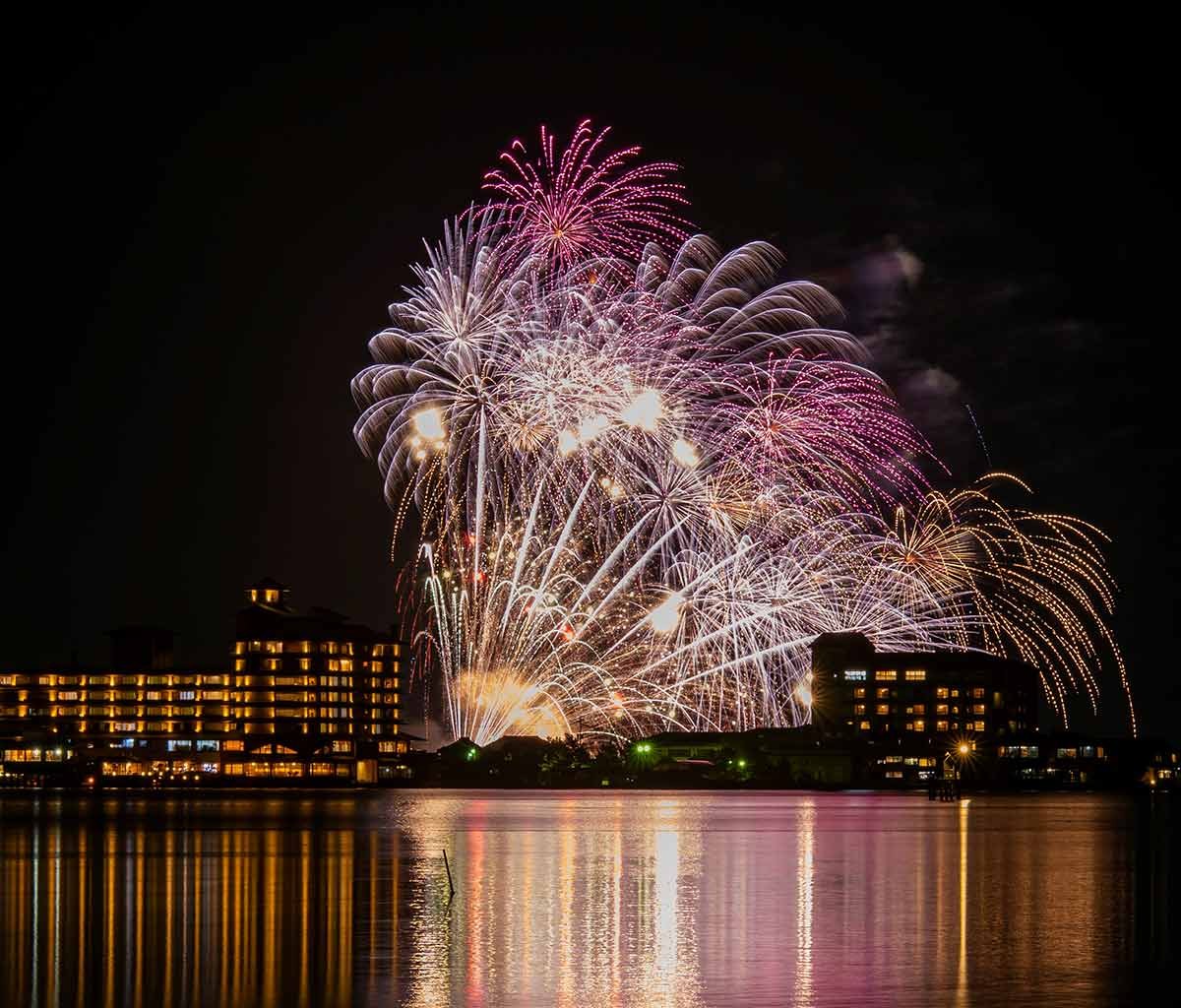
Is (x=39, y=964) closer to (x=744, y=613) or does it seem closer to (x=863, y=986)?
(x=863, y=986)

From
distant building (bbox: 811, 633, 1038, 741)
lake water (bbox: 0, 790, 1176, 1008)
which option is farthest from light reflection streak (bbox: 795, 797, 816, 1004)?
distant building (bbox: 811, 633, 1038, 741)

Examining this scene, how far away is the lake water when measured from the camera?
38281 mm

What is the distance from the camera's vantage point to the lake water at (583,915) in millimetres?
38281

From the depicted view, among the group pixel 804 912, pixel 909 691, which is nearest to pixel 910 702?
pixel 909 691

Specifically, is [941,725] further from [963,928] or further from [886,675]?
[963,928]

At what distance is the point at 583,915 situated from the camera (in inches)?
2031

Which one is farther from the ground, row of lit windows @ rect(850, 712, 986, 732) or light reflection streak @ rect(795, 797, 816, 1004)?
light reflection streak @ rect(795, 797, 816, 1004)

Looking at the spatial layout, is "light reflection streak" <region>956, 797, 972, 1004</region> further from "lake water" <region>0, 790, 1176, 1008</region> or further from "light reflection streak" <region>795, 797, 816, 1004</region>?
"light reflection streak" <region>795, 797, 816, 1004</region>

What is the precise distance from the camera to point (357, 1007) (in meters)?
35.7

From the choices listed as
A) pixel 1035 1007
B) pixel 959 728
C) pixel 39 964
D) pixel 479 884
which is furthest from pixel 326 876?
pixel 959 728

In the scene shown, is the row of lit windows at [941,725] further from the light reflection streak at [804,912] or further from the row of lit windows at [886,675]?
the light reflection streak at [804,912]

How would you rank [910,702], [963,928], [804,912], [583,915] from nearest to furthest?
[963,928] → [583,915] → [804,912] → [910,702]

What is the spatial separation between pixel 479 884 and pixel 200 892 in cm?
886

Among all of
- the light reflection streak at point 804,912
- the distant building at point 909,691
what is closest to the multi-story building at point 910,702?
the distant building at point 909,691
